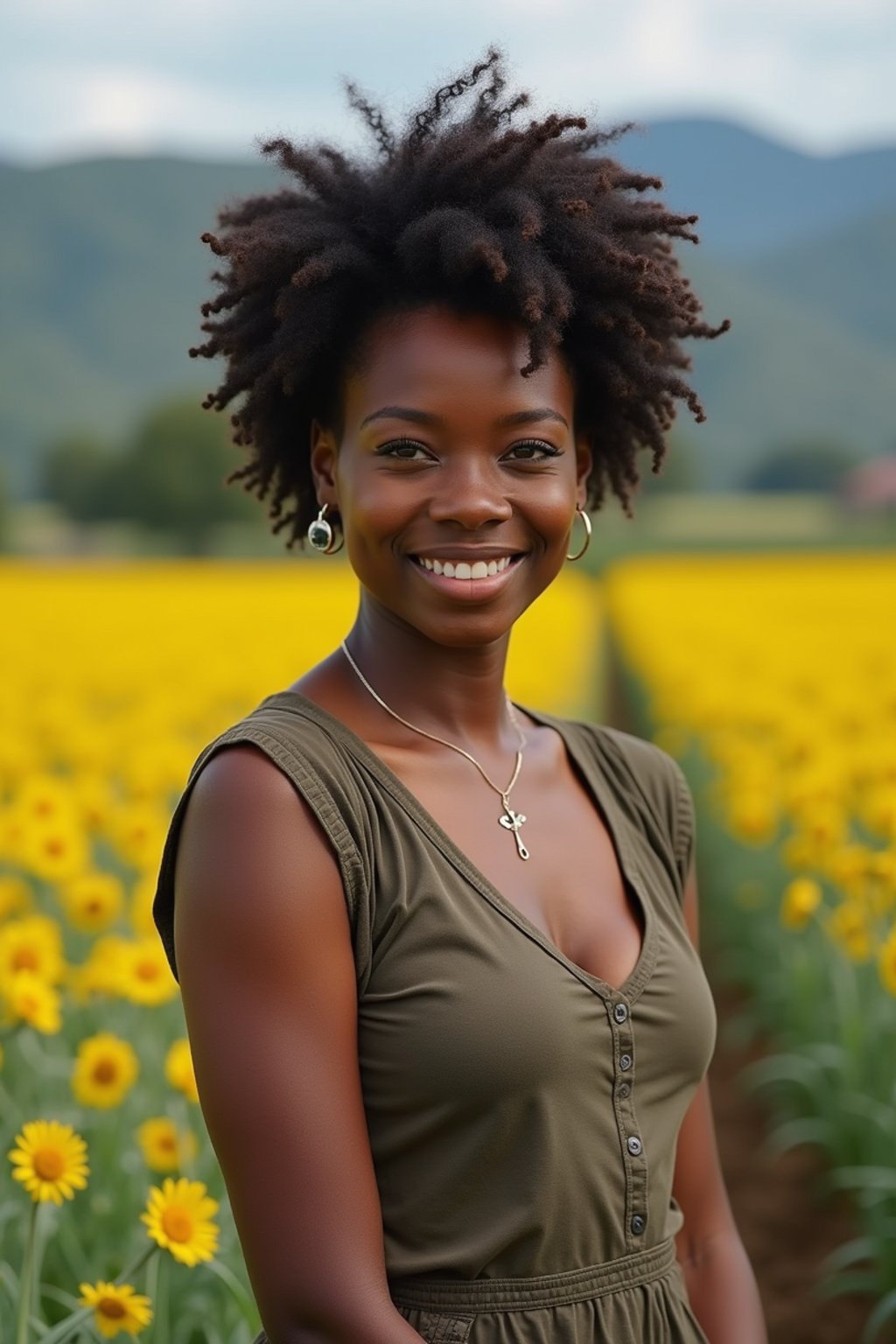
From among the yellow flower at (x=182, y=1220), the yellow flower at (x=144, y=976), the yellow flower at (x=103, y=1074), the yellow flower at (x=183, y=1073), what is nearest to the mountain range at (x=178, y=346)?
the yellow flower at (x=144, y=976)

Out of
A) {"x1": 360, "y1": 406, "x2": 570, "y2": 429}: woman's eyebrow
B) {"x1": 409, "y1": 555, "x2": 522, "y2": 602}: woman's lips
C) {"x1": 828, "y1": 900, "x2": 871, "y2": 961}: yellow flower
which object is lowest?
{"x1": 828, "y1": 900, "x2": 871, "y2": 961}: yellow flower

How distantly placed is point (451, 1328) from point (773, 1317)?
3.16m

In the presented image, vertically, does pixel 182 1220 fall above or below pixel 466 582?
below

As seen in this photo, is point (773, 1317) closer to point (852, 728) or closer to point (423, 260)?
point (852, 728)

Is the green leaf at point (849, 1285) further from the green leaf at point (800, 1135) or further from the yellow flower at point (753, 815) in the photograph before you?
the yellow flower at point (753, 815)

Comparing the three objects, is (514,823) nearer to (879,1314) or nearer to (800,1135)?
(879,1314)

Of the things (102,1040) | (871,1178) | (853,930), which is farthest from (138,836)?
(871,1178)

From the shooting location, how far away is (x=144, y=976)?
11.6 feet

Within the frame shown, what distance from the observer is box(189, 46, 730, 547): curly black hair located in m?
1.95

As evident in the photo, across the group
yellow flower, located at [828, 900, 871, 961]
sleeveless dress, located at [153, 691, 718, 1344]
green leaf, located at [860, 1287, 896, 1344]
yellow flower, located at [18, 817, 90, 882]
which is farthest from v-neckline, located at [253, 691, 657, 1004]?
yellow flower, located at [18, 817, 90, 882]

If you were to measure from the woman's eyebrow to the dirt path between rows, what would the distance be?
325 centimetres

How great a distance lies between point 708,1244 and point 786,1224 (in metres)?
3.17

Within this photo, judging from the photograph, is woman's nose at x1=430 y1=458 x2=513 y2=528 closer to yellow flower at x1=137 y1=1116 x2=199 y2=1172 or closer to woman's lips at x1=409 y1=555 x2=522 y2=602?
woman's lips at x1=409 y1=555 x2=522 y2=602

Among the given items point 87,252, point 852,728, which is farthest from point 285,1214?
point 87,252
